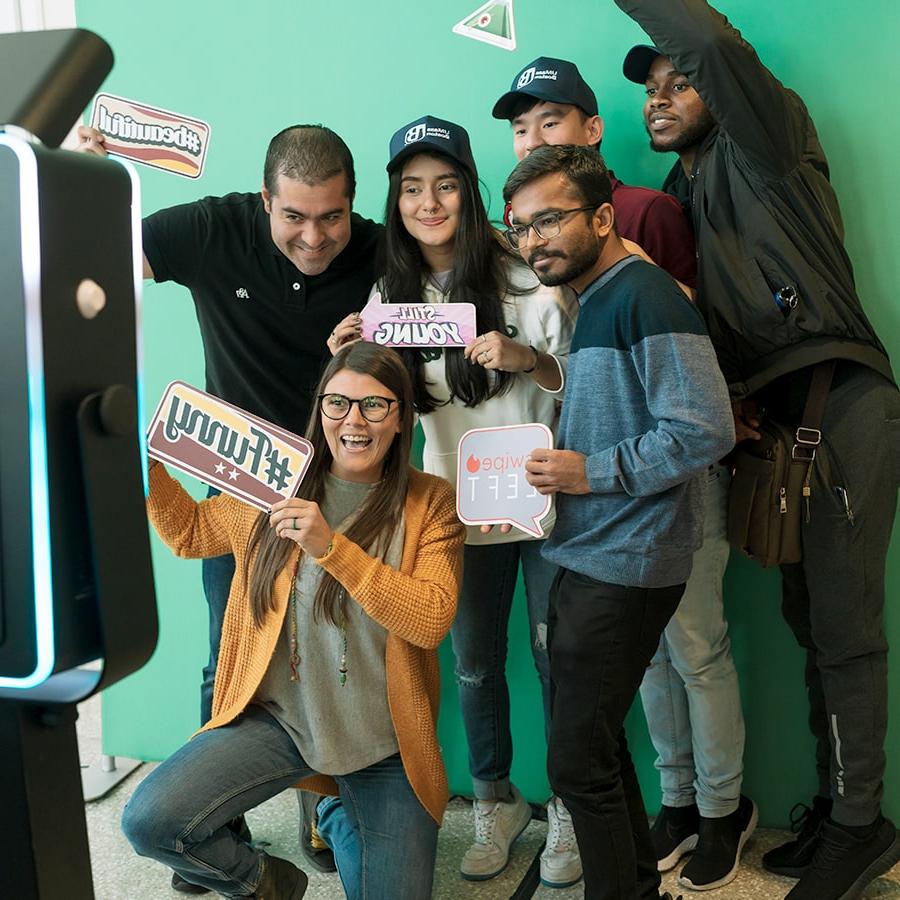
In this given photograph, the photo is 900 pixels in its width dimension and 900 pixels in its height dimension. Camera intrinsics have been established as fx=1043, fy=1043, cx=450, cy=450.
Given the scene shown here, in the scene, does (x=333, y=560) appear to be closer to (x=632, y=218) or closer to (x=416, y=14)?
(x=632, y=218)

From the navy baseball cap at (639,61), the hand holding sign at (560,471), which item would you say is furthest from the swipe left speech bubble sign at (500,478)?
the navy baseball cap at (639,61)

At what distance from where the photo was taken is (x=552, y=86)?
199 centimetres

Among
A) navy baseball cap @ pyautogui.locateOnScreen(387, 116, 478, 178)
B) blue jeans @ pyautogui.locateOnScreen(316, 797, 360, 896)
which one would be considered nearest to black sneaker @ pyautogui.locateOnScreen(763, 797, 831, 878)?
blue jeans @ pyautogui.locateOnScreen(316, 797, 360, 896)

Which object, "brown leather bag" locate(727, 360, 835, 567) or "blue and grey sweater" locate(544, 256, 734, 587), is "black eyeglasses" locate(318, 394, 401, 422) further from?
"brown leather bag" locate(727, 360, 835, 567)

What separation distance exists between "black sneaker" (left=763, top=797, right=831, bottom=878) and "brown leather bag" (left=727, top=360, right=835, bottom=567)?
0.62 metres

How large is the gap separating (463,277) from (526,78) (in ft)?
1.38

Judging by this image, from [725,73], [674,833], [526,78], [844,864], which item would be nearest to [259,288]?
[526,78]

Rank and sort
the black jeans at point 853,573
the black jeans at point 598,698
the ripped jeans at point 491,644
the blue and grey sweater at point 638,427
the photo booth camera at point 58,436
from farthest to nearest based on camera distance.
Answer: the ripped jeans at point 491,644
the black jeans at point 853,573
the black jeans at point 598,698
the blue and grey sweater at point 638,427
the photo booth camera at point 58,436

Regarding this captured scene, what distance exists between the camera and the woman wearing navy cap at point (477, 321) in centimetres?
195

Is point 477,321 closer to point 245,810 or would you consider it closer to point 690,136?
point 690,136

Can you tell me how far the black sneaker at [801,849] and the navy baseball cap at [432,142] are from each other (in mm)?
1503

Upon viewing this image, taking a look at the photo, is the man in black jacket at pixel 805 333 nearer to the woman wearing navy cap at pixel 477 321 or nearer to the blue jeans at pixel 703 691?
the blue jeans at pixel 703 691

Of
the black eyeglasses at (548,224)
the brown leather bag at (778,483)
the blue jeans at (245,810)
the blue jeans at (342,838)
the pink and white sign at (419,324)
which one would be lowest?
the blue jeans at (342,838)

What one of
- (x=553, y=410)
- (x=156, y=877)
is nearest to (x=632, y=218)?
(x=553, y=410)
